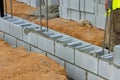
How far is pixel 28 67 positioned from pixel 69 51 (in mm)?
601

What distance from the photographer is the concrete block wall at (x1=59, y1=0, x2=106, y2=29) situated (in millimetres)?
6078

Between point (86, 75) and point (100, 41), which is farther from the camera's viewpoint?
point (100, 41)

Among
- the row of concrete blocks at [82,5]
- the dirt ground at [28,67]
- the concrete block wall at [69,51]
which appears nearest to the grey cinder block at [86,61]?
the concrete block wall at [69,51]

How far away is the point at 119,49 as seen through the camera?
3.93 metres

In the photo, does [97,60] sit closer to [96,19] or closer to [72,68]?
[72,68]

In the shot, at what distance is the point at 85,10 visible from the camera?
6438 mm

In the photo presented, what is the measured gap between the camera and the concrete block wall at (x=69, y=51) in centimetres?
416

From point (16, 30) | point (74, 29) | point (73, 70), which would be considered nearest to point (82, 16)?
point (74, 29)

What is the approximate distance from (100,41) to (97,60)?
4.24ft

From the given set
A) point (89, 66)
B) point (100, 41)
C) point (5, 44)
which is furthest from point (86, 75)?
point (5, 44)

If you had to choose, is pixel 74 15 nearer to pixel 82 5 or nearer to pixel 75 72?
pixel 82 5

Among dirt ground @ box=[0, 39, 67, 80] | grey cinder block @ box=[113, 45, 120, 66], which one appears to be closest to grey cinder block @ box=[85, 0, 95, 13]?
dirt ground @ box=[0, 39, 67, 80]

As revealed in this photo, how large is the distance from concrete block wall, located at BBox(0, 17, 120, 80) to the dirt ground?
18 cm

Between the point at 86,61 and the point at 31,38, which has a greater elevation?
the point at 31,38
